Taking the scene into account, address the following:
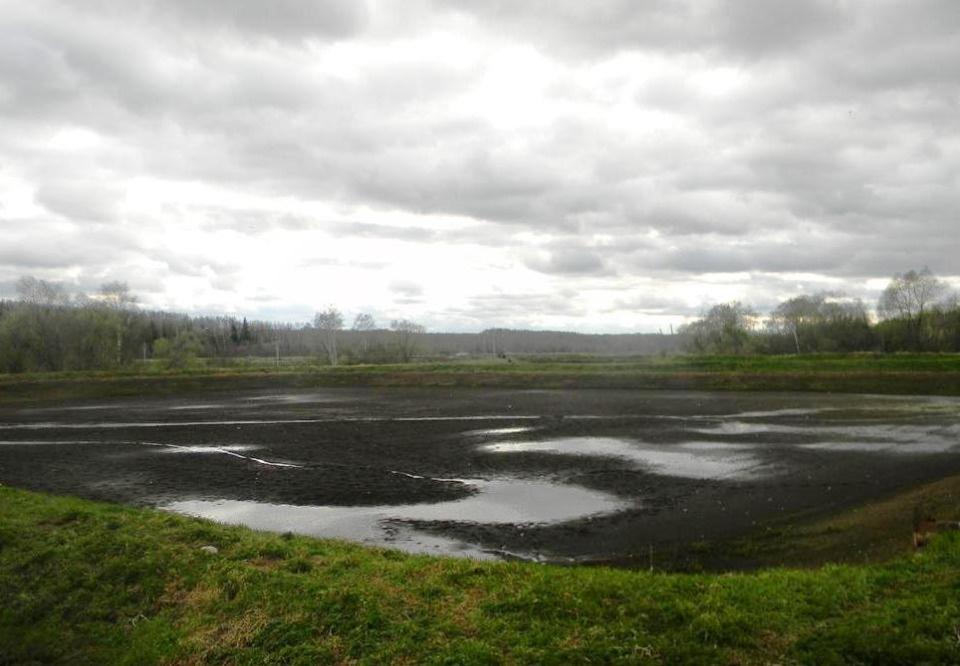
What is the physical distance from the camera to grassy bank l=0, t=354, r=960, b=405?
148ft

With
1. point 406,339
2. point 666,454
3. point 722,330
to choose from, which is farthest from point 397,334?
point 666,454

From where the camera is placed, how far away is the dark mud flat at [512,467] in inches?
518

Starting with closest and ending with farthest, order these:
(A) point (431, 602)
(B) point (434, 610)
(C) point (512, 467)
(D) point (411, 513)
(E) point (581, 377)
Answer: (B) point (434, 610) < (A) point (431, 602) < (D) point (411, 513) < (C) point (512, 467) < (E) point (581, 377)

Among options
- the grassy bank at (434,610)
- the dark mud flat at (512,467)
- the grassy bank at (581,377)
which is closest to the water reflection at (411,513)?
the dark mud flat at (512,467)

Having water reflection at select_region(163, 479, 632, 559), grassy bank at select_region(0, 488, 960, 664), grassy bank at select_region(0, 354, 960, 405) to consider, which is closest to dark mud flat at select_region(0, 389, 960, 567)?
water reflection at select_region(163, 479, 632, 559)

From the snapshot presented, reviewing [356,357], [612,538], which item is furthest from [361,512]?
[356,357]

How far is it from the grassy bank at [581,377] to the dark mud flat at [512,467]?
833cm

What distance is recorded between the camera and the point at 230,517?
1427cm

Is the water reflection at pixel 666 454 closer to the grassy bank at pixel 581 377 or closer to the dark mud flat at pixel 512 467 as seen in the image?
the dark mud flat at pixel 512 467

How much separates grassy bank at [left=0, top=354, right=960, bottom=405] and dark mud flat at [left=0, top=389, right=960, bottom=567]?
328 inches

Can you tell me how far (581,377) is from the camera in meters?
51.4

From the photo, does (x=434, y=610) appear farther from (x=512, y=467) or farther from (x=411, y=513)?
(x=512, y=467)

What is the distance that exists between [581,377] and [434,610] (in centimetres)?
4450

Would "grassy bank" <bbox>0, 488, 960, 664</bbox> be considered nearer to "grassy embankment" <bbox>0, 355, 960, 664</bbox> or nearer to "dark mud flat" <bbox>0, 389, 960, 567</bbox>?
"grassy embankment" <bbox>0, 355, 960, 664</bbox>
